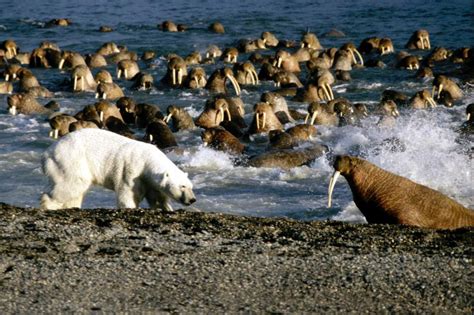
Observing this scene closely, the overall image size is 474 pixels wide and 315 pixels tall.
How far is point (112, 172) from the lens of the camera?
33.3ft

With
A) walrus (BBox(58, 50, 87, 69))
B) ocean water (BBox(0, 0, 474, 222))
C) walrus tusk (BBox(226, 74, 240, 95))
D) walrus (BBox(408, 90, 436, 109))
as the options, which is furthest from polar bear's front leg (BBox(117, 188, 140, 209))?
walrus (BBox(58, 50, 87, 69))

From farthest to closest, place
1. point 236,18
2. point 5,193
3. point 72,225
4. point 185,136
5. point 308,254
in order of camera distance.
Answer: point 236,18
point 185,136
point 5,193
point 72,225
point 308,254

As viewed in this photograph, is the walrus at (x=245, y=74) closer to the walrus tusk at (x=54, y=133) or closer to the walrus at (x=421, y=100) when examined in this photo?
the walrus at (x=421, y=100)

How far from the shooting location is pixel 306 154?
595 inches

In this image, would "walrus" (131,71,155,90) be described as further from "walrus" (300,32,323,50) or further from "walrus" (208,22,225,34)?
"walrus" (208,22,225,34)

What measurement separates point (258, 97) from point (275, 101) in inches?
113

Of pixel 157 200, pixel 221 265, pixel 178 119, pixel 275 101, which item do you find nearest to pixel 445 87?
pixel 275 101

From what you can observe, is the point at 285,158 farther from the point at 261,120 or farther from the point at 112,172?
the point at 112,172

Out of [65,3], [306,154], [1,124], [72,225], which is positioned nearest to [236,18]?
[65,3]

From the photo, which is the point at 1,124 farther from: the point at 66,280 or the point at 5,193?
the point at 66,280

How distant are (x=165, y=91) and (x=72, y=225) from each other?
1365 cm

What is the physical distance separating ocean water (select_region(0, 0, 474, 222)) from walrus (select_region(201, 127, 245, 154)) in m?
0.21

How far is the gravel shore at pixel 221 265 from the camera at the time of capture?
23.2ft

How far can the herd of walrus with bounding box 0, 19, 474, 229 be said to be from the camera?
10453 millimetres
